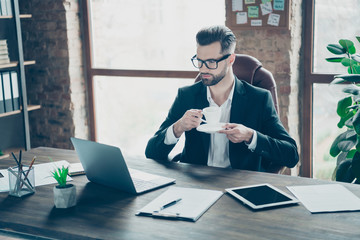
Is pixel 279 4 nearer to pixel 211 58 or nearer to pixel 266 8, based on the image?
pixel 266 8

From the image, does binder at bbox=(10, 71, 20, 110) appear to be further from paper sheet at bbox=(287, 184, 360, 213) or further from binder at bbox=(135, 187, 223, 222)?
paper sheet at bbox=(287, 184, 360, 213)

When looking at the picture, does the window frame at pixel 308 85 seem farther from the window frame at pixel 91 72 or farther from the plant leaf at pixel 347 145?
the window frame at pixel 91 72

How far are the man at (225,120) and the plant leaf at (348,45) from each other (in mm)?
647

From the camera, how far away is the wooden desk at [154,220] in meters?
1.30

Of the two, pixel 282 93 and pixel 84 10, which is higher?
pixel 84 10

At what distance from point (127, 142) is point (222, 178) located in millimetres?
2427

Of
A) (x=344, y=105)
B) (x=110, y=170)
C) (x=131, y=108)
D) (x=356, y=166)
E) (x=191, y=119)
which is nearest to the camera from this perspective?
(x=110, y=170)

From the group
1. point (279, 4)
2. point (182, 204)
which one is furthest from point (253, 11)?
point (182, 204)

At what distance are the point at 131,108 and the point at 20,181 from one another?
2.42 m

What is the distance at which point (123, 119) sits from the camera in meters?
4.11

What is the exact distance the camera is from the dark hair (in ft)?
7.08

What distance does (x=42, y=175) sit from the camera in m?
1.88

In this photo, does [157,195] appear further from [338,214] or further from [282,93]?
[282,93]

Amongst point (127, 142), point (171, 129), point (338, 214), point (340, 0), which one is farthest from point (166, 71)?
point (338, 214)
